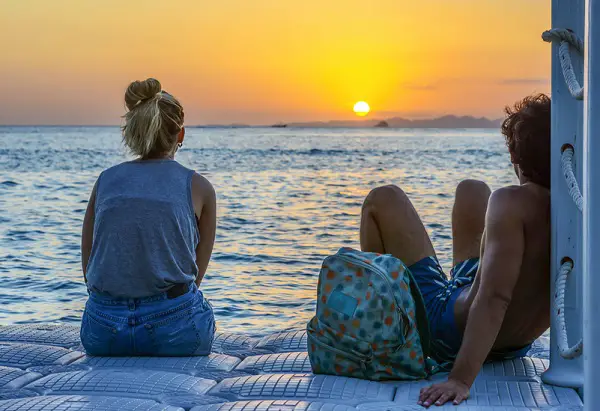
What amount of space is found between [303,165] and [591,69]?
1194 inches

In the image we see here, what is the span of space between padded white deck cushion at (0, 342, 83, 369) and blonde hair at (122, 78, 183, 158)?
0.90 meters

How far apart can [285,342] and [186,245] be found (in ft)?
2.12

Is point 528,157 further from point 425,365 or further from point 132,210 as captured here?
point 132,210

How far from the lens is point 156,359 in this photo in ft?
10.9

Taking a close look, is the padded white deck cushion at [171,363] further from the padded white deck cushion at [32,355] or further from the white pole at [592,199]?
the white pole at [592,199]

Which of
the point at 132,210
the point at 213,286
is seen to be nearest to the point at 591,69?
the point at 132,210

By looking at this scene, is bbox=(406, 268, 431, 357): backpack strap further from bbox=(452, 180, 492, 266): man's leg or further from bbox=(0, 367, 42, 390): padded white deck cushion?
bbox=(0, 367, 42, 390): padded white deck cushion

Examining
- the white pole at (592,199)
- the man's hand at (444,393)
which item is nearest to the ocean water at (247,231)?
the man's hand at (444,393)

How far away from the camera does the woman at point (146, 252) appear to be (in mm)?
3352

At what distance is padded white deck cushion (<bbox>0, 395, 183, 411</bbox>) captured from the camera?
2.55 meters

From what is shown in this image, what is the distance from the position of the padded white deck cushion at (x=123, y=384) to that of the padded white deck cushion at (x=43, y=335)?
0.72 m

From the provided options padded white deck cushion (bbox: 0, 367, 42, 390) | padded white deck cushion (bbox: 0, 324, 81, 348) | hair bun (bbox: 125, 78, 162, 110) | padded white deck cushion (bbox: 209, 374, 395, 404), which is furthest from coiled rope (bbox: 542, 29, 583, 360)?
padded white deck cushion (bbox: 0, 324, 81, 348)

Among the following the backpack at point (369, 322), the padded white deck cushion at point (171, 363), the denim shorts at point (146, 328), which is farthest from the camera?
the denim shorts at point (146, 328)

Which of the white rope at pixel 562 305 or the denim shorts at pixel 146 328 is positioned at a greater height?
the white rope at pixel 562 305
